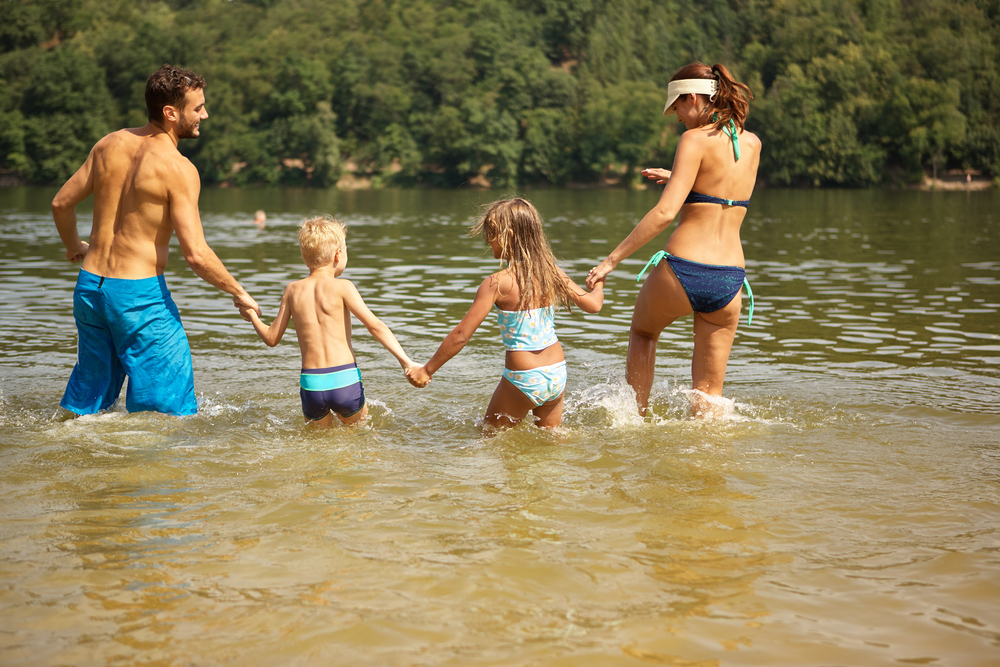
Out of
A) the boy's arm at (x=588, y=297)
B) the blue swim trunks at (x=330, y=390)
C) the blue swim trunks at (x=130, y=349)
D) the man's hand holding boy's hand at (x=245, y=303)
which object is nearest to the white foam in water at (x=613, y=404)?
the boy's arm at (x=588, y=297)

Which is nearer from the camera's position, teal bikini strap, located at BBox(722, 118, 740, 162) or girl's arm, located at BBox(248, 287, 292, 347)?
teal bikini strap, located at BBox(722, 118, 740, 162)

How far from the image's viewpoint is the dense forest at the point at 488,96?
64.8 m

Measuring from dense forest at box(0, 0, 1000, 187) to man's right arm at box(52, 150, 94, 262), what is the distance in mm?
63419

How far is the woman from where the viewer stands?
5305mm

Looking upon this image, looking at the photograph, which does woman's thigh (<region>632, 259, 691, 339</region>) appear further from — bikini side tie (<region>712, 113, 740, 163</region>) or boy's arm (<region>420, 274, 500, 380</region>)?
boy's arm (<region>420, 274, 500, 380</region>)

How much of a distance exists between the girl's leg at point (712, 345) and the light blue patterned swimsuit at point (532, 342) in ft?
3.15

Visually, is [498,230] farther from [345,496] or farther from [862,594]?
[862,594]

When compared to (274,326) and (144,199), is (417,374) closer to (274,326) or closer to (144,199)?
(274,326)

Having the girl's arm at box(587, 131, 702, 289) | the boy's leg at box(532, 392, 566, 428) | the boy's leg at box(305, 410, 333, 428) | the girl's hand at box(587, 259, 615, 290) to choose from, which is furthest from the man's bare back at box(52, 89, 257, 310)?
the girl's arm at box(587, 131, 702, 289)

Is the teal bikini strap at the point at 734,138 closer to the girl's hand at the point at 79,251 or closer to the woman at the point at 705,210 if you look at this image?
the woman at the point at 705,210

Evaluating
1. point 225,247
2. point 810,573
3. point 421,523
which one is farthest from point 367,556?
point 225,247

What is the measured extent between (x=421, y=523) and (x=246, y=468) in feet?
4.46

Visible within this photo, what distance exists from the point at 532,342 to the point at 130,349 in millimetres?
2516

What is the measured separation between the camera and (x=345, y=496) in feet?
14.9
